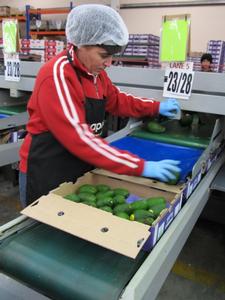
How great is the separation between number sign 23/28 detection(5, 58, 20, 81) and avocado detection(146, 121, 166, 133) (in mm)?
1050

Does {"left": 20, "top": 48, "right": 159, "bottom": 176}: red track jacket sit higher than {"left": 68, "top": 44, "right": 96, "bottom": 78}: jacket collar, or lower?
lower

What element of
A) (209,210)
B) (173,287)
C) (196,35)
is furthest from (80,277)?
(196,35)

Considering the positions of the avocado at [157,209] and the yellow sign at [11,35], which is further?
the yellow sign at [11,35]

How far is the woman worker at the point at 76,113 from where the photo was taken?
1.13m

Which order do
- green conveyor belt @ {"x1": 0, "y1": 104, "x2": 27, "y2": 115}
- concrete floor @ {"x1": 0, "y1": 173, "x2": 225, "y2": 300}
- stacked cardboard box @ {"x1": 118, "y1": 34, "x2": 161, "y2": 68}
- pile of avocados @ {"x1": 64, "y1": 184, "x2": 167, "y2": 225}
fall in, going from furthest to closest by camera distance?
stacked cardboard box @ {"x1": 118, "y1": 34, "x2": 161, "y2": 68}
green conveyor belt @ {"x1": 0, "y1": 104, "x2": 27, "y2": 115}
concrete floor @ {"x1": 0, "y1": 173, "x2": 225, "y2": 300}
pile of avocados @ {"x1": 64, "y1": 184, "x2": 167, "y2": 225}

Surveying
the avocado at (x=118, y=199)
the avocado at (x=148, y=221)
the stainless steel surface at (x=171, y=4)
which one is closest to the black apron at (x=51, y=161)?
the avocado at (x=118, y=199)

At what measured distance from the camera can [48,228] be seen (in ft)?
3.37

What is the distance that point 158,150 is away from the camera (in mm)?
1592

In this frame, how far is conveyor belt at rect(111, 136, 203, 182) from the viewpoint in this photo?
4.83ft

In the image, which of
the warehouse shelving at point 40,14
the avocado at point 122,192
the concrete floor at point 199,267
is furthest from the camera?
the warehouse shelving at point 40,14

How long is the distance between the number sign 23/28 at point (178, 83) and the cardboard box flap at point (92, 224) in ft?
3.10

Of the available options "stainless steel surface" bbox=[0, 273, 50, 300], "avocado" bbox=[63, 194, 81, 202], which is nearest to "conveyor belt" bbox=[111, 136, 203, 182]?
"avocado" bbox=[63, 194, 81, 202]

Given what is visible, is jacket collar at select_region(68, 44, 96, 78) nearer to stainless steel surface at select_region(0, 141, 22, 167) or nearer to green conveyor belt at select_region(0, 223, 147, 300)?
green conveyor belt at select_region(0, 223, 147, 300)

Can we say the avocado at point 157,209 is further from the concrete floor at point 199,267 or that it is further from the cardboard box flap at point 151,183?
the concrete floor at point 199,267
